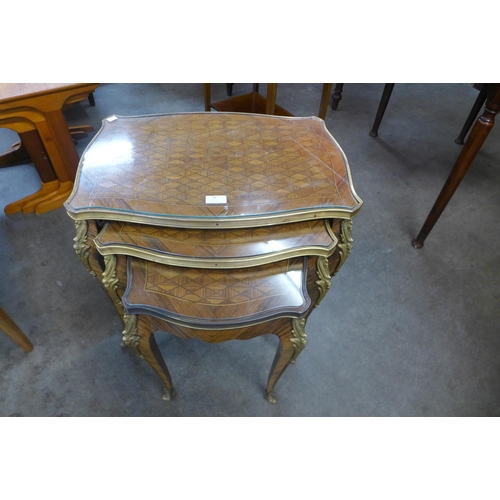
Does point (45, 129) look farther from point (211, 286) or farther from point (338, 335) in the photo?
point (338, 335)

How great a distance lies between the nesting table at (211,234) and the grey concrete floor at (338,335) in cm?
31

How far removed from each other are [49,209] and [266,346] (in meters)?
1.62

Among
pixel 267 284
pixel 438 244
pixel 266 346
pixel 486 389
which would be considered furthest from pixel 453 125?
pixel 267 284

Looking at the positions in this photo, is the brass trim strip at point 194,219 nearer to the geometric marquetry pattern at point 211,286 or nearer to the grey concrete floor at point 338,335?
the geometric marquetry pattern at point 211,286

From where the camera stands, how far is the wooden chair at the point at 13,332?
139 cm

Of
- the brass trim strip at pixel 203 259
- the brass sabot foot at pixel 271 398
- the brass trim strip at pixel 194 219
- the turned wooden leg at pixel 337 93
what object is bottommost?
the brass sabot foot at pixel 271 398

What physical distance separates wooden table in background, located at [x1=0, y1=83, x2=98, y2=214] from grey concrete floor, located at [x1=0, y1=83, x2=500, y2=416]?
0.13 meters

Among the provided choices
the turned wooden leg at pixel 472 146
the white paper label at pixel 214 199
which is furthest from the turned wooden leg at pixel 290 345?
the turned wooden leg at pixel 472 146

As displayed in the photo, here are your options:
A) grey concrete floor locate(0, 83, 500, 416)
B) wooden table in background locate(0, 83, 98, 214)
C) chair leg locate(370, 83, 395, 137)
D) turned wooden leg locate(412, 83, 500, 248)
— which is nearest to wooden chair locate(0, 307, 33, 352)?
grey concrete floor locate(0, 83, 500, 416)

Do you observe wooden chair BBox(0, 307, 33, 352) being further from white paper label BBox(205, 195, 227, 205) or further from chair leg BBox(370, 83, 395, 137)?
chair leg BBox(370, 83, 395, 137)

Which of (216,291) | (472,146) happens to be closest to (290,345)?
(216,291)

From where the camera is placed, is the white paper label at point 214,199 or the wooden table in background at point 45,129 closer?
the white paper label at point 214,199

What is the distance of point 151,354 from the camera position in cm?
115

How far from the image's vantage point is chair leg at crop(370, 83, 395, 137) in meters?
2.44
